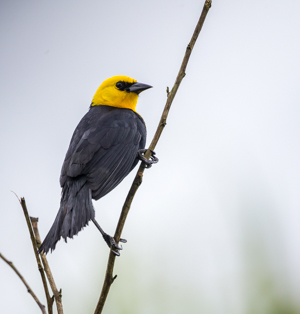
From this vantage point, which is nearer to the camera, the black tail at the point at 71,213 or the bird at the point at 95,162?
the black tail at the point at 71,213

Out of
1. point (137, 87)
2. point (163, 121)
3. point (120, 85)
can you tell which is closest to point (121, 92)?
point (120, 85)

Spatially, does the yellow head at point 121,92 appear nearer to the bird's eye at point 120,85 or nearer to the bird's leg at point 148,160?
the bird's eye at point 120,85

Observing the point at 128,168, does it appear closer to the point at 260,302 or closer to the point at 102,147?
the point at 102,147

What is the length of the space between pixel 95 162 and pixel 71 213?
1.86 feet

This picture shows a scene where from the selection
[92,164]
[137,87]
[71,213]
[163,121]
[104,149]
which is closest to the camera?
[163,121]

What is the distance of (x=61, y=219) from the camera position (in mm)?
3381

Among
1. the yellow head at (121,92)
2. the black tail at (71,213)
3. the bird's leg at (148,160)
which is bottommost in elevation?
the black tail at (71,213)

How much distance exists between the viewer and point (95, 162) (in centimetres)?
380

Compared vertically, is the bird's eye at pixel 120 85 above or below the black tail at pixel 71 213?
above

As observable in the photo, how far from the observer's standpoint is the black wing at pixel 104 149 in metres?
3.71

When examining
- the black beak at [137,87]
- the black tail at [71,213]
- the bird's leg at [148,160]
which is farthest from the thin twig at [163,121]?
the black beak at [137,87]

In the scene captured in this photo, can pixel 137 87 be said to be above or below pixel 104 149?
above

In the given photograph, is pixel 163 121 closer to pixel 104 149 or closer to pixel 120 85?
pixel 104 149

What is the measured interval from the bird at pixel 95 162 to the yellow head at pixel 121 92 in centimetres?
27
